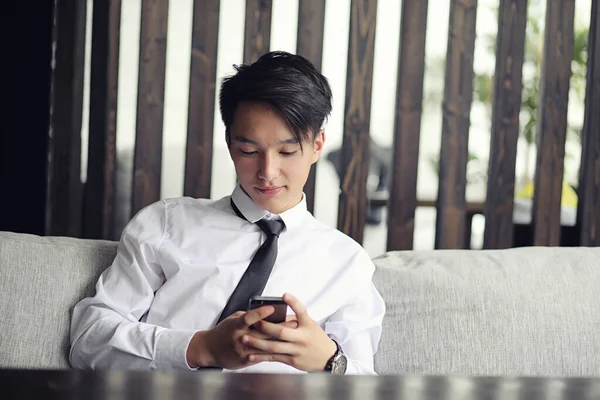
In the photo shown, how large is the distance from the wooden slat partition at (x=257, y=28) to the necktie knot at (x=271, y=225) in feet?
2.68

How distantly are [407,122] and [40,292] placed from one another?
1.28 m

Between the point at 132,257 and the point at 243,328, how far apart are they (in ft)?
1.39

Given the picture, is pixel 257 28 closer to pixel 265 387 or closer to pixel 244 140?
pixel 244 140

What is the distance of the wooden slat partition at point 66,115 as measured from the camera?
7.86 feet

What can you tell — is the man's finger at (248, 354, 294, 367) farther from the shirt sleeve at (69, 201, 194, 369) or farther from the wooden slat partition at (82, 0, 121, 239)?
the wooden slat partition at (82, 0, 121, 239)

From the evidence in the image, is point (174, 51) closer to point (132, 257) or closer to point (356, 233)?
point (356, 233)

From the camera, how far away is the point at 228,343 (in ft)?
4.27

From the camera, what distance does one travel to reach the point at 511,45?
240 centimetres

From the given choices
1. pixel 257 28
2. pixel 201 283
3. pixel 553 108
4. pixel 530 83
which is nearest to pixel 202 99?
pixel 257 28

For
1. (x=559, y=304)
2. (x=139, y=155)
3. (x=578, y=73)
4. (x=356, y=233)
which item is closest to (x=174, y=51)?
(x=139, y=155)

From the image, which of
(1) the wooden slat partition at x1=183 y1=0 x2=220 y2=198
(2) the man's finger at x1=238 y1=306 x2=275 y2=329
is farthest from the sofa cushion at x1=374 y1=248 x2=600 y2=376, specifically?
(1) the wooden slat partition at x1=183 y1=0 x2=220 y2=198

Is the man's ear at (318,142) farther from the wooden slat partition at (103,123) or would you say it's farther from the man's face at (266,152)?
the wooden slat partition at (103,123)

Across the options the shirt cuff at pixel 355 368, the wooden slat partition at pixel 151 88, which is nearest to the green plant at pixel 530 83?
the wooden slat partition at pixel 151 88

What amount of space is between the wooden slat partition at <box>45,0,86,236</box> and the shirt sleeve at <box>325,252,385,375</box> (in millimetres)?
1135
